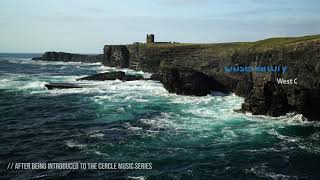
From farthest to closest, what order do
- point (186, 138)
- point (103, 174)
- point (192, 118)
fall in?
point (192, 118) < point (186, 138) < point (103, 174)

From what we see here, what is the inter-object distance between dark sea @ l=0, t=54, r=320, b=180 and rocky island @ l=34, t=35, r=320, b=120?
2409 millimetres

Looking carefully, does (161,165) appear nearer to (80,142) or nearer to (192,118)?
(80,142)

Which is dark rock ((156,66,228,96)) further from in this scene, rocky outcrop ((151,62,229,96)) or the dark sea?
the dark sea

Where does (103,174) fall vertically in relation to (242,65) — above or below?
below

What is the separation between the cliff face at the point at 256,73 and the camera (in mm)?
42750

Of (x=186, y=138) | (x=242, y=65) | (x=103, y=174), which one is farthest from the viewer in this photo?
(x=242, y=65)

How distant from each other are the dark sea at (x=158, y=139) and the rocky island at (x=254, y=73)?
7.90 ft

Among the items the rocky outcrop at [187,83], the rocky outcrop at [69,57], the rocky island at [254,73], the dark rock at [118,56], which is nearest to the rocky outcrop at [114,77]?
the rocky island at [254,73]

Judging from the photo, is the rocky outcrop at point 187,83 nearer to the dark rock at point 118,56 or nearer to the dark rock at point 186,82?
the dark rock at point 186,82

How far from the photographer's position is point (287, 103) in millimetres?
43188

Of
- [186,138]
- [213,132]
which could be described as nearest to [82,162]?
[186,138]

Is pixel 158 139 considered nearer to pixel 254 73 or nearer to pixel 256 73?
pixel 256 73

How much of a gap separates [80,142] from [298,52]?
31912 millimetres

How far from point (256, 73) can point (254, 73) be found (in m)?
0.64
